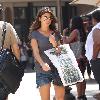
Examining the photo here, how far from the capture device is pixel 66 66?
6.71 m

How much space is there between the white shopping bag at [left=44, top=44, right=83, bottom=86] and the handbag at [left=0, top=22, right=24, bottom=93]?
1.82ft

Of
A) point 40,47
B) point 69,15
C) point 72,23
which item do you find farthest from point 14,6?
point 40,47

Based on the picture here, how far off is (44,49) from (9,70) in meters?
0.75

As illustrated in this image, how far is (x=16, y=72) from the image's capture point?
634 cm

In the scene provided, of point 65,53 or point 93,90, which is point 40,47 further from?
point 93,90

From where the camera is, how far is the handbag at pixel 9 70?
20.3ft

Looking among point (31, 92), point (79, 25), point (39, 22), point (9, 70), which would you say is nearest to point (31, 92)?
point (31, 92)

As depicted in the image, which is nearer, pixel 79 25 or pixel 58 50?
pixel 58 50

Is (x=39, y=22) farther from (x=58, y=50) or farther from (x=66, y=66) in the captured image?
(x=66, y=66)

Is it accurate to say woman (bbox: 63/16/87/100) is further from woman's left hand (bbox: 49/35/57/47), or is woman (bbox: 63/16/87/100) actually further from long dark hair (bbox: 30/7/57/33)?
woman's left hand (bbox: 49/35/57/47)

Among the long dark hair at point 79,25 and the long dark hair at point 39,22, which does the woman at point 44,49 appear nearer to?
the long dark hair at point 39,22

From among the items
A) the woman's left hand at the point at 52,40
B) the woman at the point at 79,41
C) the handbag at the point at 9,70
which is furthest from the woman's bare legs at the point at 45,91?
the woman at the point at 79,41

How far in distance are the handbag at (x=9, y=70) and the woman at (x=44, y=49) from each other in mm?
405

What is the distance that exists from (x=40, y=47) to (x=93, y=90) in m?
5.69
